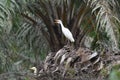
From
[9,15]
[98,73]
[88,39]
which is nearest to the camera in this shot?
[98,73]

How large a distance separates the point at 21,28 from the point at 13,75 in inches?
197

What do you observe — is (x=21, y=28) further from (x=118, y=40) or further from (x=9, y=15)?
(x=118, y=40)

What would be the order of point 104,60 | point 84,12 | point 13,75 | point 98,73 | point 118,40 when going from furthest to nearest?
1. point 84,12
2. point 118,40
3. point 104,60
4. point 98,73
5. point 13,75

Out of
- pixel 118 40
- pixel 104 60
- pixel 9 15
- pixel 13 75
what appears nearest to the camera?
pixel 13 75

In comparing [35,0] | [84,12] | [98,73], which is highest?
[35,0]

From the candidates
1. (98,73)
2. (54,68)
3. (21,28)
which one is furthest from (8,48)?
(98,73)

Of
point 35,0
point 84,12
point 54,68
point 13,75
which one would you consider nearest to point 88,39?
point 84,12

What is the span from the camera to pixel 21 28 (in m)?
7.49

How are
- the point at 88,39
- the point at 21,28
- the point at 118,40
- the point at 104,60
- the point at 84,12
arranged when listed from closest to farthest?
1. the point at 104,60
2. the point at 118,40
3. the point at 84,12
4. the point at 88,39
5. the point at 21,28

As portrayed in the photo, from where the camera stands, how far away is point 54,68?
342 cm

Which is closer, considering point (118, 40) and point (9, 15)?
point (118, 40)

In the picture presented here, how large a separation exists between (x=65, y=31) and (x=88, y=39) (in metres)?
1.28

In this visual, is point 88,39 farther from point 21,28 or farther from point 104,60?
point 104,60

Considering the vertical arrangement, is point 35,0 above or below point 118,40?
above
